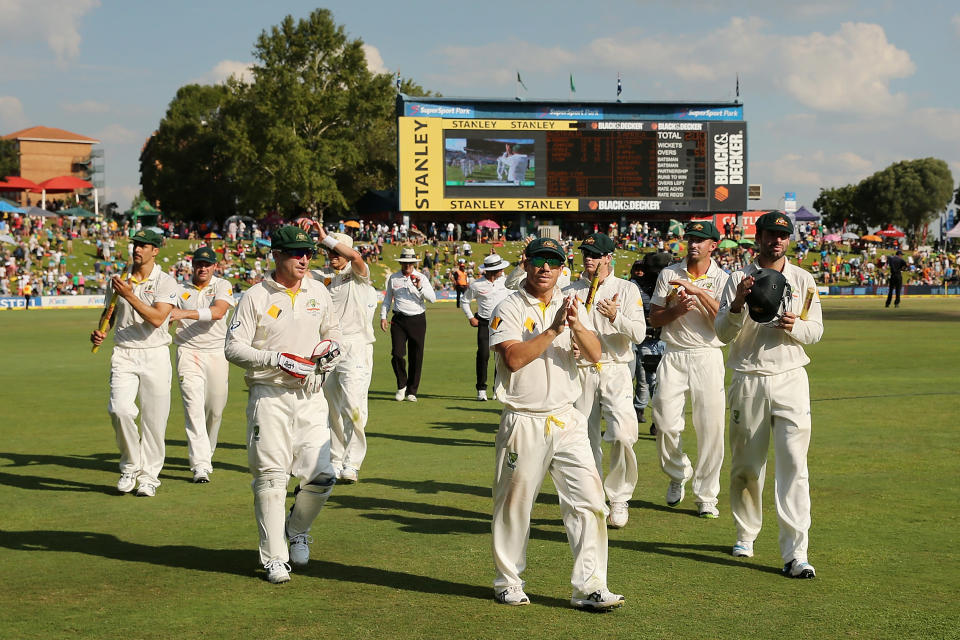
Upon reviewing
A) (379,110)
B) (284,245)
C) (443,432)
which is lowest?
(443,432)

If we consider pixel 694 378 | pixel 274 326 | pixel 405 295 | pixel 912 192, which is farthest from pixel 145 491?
pixel 912 192

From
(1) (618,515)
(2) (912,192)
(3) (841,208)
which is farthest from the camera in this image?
(3) (841,208)

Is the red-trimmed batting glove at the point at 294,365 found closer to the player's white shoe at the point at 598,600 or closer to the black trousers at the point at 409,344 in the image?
the player's white shoe at the point at 598,600

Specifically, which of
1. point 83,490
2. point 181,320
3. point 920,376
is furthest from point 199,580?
point 920,376

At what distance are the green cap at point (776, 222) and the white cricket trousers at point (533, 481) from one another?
1.97 m

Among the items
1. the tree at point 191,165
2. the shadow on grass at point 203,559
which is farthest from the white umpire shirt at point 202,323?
the tree at point 191,165

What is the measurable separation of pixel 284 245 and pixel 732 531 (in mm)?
3977

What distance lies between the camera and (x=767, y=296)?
6461 mm

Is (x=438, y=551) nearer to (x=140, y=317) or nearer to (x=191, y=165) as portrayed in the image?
(x=140, y=317)

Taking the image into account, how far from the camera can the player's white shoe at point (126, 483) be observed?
9.55 meters

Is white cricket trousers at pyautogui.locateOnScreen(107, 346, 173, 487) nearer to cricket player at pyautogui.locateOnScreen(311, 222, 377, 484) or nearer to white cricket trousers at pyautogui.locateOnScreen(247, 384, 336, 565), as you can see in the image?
cricket player at pyautogui.locateOnScreen(311, 222, 377, 484)

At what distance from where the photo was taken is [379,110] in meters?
75.2

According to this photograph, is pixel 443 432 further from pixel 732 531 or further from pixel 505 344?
pixel 505 344

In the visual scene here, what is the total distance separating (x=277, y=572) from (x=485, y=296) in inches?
377
